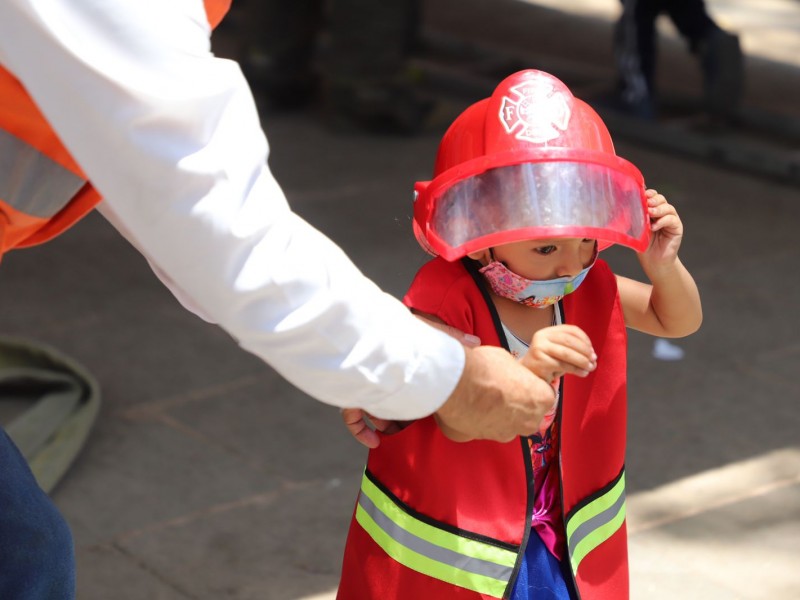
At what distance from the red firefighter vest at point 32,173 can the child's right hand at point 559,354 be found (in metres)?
0.71

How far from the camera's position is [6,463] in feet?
7.04

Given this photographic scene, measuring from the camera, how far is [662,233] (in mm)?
2432

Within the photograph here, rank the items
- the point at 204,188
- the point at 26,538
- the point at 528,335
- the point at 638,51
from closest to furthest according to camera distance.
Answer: the point at 204,188 → the point at 26,538 → the point at 528,335 → the point at 638,51

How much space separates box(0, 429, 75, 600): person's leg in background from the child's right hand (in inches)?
31.9

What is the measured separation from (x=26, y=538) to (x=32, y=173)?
58cm

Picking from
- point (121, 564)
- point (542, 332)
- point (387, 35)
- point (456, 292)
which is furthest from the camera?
point (387, 35)

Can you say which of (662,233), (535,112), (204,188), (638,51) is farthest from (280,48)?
(204,188)

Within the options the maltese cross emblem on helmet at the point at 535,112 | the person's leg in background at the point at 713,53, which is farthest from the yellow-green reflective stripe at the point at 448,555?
the person's leg in background at the point at 713,53

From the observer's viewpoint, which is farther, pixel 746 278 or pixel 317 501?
pixel 746 278

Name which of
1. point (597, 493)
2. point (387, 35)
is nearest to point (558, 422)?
point (597, 493)

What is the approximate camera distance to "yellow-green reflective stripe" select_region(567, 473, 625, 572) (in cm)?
243

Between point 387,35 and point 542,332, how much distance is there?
546 centimetres

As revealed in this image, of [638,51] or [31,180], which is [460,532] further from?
[638,51]

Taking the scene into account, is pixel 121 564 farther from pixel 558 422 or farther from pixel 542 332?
pixel 542 332
